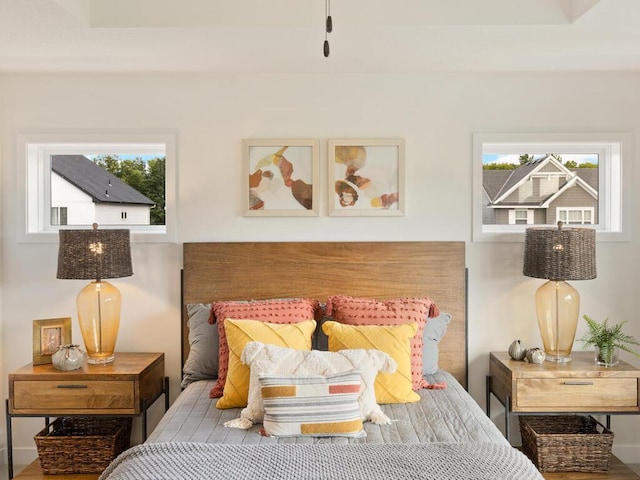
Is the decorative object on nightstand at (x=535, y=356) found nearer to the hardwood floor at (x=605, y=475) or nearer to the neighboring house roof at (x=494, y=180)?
the hardwood floor at (x=605, y=475)

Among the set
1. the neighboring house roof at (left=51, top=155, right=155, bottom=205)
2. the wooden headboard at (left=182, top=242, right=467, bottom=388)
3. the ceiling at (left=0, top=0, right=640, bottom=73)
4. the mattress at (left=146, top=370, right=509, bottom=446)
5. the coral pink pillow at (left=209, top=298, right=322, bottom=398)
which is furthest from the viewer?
the neighboring house roof at (left=51, top=155, right=155, bottom=205)

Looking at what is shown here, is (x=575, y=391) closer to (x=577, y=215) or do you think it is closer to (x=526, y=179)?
(x=577, y=215)

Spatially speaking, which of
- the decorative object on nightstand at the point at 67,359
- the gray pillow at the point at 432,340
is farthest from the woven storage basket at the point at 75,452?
the gray pillow at the point at 432,340

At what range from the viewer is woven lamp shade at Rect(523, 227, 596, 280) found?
9.47ft

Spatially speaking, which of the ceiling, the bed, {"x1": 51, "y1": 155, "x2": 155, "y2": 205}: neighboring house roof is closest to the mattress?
the bed

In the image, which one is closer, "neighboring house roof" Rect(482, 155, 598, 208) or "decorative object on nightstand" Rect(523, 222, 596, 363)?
"decorative object on nightstand" Rect(523, 222, 596, 363)

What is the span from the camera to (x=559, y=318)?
302 cm

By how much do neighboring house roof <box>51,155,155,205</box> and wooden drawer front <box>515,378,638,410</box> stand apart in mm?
2558

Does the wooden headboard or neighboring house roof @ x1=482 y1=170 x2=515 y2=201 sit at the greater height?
neighboring house roof @ x1=482 y1=170 x2=515 y2=201

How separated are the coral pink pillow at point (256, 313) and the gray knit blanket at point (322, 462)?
750 millimetres

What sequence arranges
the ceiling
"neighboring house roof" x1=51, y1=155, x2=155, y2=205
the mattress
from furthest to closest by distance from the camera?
"neighboring house roof" x1=51, y1=155, x2=155, y2=205
the ceiling
the mattress

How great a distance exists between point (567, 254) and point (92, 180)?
9.41 feet

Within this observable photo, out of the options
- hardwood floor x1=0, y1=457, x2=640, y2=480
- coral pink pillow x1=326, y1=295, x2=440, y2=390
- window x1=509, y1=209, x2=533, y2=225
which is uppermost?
window x1=509, y1=209, x2=533, y2=225

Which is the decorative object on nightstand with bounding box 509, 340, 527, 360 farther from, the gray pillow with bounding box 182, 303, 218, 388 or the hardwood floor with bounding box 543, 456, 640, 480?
the gray pillow with bounding box 182, 303, 218, 388
